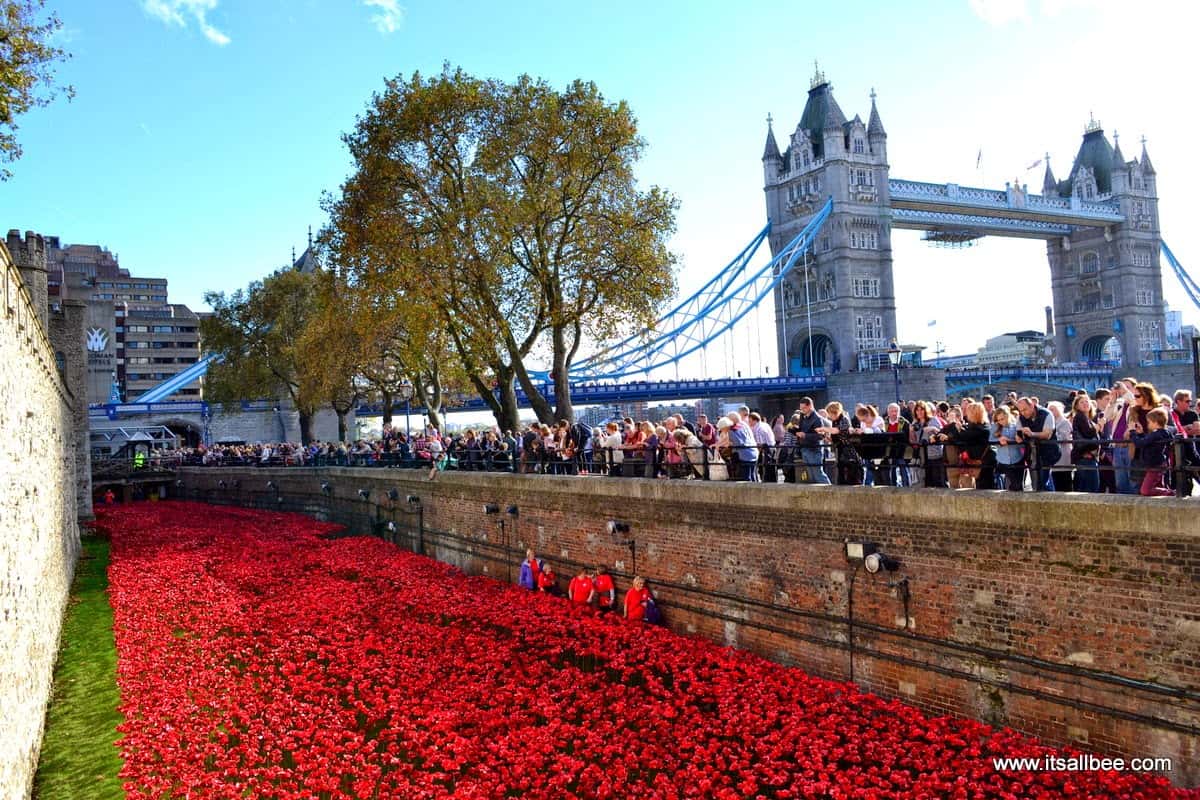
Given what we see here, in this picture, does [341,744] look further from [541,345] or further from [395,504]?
[541,345]

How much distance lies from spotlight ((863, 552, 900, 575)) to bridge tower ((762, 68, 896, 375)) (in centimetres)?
6758

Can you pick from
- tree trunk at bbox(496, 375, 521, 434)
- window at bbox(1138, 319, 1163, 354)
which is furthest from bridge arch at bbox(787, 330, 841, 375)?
tree trunk at bbox(496, 375, 521, 434)

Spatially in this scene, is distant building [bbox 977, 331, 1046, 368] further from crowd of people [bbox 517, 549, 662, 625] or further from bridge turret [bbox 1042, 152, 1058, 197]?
crowd of people [bbox 517, 549, 662, 625]

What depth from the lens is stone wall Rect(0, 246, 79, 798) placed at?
8.27m

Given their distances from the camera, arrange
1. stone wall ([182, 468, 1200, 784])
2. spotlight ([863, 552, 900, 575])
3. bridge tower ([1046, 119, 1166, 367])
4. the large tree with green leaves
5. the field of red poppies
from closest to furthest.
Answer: stone wall ([182, 468, 1200, 784]) → the field of red poppies → spotlight ([863, 552, 900, 575]) → the large tree with green leaves → bridge tower ([1046, 119, 1166, 367])

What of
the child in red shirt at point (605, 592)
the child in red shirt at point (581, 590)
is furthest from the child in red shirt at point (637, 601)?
the child in red shirt at point (581, 590)

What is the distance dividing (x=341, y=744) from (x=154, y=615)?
8.18 m

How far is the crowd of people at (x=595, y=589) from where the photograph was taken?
47.2 feet

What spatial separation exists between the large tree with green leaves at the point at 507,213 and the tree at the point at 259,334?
22.3m

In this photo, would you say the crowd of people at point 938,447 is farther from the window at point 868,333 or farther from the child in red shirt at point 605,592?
the window at point 868,333

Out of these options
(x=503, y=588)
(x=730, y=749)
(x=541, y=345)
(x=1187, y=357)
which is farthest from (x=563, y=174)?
(x=1187, y=357)

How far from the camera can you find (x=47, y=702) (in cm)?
1164

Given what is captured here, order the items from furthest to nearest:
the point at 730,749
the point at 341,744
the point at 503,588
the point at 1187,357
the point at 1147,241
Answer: the point at 1147,241, the point at 1187,357, the point at 503,588, the point at 341,744, the point at 730,749

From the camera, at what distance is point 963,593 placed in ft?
31.9
